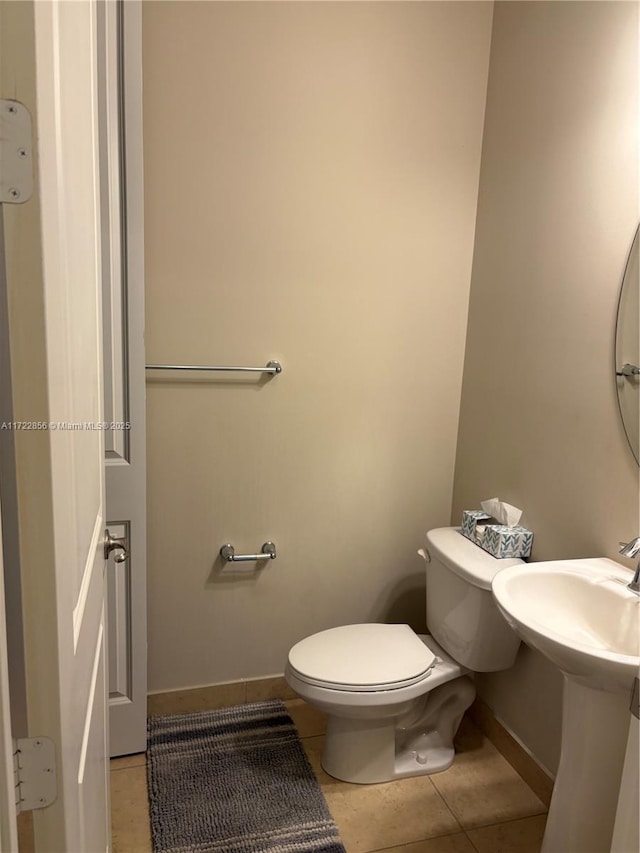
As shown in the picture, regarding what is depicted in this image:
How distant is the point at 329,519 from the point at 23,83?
5.75 feet

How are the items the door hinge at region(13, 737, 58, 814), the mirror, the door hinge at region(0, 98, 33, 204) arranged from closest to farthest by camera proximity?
the door hinge at region(0, 98, 33, 204), the door hinge at region(13, 737, 58, 814), the mirror

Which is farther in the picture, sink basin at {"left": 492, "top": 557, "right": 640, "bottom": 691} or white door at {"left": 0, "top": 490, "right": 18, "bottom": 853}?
sink basin at {"left": 492, "top": 557, "right": 640, "bottom": 691}

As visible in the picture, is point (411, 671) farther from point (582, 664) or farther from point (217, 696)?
point (217, 696)

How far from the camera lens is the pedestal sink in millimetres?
1233

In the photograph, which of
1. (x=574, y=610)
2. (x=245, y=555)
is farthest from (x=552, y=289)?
(x=245, y=555)

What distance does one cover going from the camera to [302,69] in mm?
1873

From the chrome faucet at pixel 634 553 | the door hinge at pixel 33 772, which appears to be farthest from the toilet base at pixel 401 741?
the door hinge at pixel 33 772

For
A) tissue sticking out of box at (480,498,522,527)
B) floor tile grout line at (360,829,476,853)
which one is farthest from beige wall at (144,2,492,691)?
floor tile grout line at (360,829,476,853)

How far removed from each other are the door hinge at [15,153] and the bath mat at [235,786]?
65.3 inches

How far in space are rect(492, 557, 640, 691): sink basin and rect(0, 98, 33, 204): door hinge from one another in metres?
1.13

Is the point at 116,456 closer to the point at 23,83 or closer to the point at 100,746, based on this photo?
the point at 100,746

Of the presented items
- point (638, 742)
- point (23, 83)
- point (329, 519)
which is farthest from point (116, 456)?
point (638, 742)

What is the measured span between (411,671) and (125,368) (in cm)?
118

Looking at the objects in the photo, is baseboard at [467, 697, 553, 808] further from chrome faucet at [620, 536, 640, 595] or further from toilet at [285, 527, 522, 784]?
chrome faucet at [620, 536, 640, 595]
